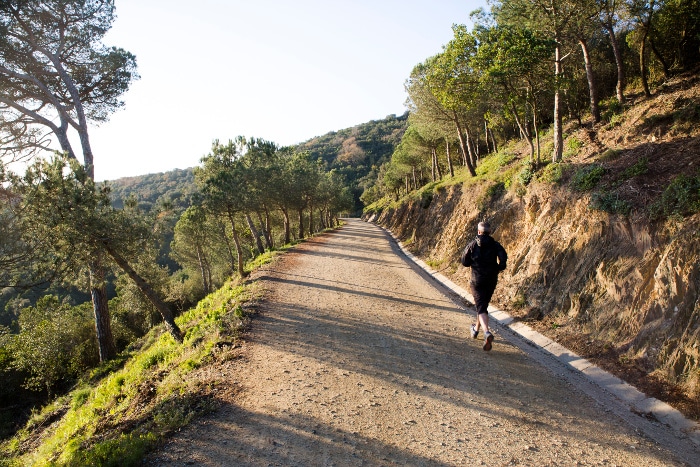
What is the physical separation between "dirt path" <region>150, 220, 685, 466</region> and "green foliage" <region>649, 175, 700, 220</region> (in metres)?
3.58

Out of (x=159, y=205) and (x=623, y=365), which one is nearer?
(x=623, y=365)

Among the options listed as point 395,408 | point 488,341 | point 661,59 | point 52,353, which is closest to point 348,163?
point 52,353

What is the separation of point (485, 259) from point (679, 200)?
348 centimetres

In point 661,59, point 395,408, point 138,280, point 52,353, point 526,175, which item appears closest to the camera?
point 395,408

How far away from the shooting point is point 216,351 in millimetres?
6891

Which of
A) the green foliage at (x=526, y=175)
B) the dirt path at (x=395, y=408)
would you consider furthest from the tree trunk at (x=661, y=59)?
the dirt path at (x=395, y=408)

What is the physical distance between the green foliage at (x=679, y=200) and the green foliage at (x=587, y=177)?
2174mm

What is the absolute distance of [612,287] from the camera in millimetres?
6855

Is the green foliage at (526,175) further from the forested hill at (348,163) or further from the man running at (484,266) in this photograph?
the forested hill at (348,163)

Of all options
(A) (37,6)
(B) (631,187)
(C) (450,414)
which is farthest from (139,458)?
(A) (37,6)

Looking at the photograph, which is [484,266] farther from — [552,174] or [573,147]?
[573,147]

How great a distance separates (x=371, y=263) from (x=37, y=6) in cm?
1630

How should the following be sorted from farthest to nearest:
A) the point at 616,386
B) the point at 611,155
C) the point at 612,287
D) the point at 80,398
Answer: the point at 80,398 → the point at 611,155 → the point at 612,287 → the point at 616,386

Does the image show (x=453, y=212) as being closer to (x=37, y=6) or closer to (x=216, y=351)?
(x=216, y=351)
